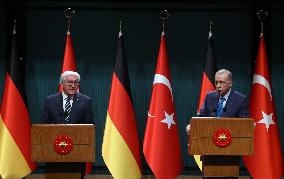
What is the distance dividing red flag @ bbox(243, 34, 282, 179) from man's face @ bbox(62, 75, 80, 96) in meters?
2.76

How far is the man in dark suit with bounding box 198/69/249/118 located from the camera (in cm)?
538

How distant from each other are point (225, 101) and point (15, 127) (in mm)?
2847

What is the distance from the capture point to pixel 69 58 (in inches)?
285

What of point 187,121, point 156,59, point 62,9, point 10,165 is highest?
point 62,9

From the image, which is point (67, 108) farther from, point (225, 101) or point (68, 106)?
point (225, 101)

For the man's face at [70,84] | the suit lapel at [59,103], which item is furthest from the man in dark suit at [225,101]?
the suit lapel at [59,103]

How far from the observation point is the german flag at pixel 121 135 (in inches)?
273

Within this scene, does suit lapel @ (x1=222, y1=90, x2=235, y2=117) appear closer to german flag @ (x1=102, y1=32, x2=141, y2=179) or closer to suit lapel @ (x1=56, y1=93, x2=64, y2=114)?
suit lapel @ (x1=56, y1=93, x2=64, y2=114)

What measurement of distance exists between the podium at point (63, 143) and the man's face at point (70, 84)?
0.57 m

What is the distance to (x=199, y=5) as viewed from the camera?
26.2 ft

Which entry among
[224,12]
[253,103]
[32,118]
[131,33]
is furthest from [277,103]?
[32,118]

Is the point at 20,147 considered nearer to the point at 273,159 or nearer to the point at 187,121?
the point at 187,121

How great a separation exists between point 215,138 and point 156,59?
3.15 metres

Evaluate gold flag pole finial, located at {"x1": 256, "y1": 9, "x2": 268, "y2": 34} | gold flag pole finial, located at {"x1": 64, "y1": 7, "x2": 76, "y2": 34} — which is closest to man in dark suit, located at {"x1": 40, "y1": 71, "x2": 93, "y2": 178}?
gold flag pole finial, located at {"x1": 64, "y1": 7, "x2": 76, "y2": 34}
